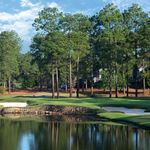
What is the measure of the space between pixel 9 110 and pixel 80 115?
1210cm

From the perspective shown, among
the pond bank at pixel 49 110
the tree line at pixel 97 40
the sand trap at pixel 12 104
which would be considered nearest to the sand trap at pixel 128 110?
the pond bank at pixel 49 110

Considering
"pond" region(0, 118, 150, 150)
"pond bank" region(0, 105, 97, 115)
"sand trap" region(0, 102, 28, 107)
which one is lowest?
"pond" region(0, 118, 150, 150)

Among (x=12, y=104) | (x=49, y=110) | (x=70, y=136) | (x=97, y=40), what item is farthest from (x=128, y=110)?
(x=97, y=40)

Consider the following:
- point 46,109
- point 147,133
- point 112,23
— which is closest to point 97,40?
point 112,23

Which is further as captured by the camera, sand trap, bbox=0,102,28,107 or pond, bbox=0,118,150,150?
sand trap, bbox=0,102,28,107

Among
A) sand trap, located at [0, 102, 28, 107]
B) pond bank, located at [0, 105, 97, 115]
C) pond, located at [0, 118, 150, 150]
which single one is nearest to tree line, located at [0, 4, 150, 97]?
sand trap, located at [0, 102, 28, 107]

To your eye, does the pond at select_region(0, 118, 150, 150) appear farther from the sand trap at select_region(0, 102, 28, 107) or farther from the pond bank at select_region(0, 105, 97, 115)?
the sand trap at select_region(0, 102, 28, 107)

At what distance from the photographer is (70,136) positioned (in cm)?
3925

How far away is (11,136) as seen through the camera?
38.9m

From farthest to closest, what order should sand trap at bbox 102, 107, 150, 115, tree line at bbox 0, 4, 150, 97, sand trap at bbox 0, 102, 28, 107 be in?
tree line at bbox 0, 4, 150, 97 < sand trap at bbox 0, 102, 28, 107 < sand trap at bbox 102, 107, 150, 115

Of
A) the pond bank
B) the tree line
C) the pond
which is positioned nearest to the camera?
the pond

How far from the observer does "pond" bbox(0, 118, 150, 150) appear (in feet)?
107

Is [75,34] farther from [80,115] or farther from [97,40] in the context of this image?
[80,115]

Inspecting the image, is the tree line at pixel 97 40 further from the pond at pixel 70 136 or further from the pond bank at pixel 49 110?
the pond at pixel 70 136
